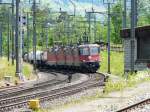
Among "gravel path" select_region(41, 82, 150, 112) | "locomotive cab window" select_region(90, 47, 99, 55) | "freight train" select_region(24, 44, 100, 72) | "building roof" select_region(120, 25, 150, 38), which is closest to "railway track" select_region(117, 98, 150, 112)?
"gravel path" select_region(41, 82, 150, 112)

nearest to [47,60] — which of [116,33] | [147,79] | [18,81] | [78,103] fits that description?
[116,33]

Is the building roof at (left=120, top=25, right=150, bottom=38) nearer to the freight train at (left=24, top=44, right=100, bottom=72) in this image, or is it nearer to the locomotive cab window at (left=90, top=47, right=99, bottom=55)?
the freight train at (left=24, top=44, right=100, bottom=72)

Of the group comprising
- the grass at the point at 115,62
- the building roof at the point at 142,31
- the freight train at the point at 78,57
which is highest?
the building roof at the point at 142,31

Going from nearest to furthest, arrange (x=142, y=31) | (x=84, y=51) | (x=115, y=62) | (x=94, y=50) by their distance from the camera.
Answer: (x=142, y=31) < (x=84, y=51) < (x=94, y=50) < (x=115, y=62)

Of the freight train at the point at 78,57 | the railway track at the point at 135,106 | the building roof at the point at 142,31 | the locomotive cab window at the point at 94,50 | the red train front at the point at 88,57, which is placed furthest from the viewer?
the locomotive cab window at the point at 94,50

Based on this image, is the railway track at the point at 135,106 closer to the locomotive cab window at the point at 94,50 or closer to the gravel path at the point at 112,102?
the gravel path at the point at 112,102

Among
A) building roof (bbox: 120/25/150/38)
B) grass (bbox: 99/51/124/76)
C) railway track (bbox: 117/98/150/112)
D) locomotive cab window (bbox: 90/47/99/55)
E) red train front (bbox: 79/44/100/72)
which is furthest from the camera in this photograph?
grass (bbox: 99/51/124/76)

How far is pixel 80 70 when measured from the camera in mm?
59562

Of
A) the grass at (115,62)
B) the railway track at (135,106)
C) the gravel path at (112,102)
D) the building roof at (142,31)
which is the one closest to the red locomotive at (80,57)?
the grass at (115,62)

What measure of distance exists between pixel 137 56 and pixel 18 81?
10159 millimetres

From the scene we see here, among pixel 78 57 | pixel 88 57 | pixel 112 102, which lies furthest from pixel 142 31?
pixel 112 102

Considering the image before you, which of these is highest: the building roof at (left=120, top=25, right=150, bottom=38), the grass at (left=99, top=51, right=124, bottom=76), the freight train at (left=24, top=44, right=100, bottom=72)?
the building roof at (left=120, top=25, right=150, bottom=38)

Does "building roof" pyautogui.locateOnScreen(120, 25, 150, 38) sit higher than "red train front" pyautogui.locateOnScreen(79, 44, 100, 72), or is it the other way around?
"building roof" pyautogui.locateOnScreen(120, 25, 150, 38)

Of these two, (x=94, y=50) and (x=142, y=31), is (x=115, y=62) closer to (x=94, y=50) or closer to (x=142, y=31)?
(x=94, y=50)
